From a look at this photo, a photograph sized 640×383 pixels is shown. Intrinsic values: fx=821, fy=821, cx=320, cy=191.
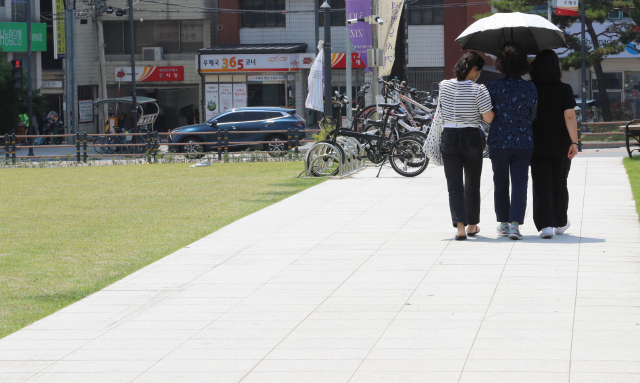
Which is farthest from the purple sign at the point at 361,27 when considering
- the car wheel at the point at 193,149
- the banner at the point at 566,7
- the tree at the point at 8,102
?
the tree at the point at 8,102

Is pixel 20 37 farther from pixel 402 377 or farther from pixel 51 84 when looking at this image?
pixel 402 377

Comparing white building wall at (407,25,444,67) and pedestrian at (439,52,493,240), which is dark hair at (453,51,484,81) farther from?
white building wall at (407,25,444,67)

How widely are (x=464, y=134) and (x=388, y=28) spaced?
40.6ft

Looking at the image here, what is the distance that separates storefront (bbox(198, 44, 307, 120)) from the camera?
1674 inches

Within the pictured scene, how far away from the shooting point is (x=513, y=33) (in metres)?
9.20

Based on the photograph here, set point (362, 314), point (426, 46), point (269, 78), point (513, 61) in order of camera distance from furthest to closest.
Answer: point (426, 46) → point (269, 78) → point (513, 61) → point (362, 314)

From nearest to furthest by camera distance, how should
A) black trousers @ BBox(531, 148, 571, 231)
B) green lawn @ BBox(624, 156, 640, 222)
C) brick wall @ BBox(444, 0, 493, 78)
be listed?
black trousers @ BBox(531, 148, 571, 231) < green lawn @ BBox(624, 156, 640, 222) < brick wall @ BBox(444, 0, 493, 78)

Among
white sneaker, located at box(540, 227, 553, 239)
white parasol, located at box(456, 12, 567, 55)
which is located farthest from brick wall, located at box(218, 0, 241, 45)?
white sneaker, located at box(540, 227, 553, 239)

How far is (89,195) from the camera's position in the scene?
1498cm

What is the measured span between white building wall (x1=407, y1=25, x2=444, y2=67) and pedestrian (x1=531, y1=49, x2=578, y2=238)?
1437 inches

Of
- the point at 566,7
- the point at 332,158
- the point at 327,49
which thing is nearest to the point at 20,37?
the point at 327,49

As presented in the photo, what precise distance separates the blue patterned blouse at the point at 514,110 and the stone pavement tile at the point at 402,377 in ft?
13.5

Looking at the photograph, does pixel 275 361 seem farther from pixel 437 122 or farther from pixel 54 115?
pixel 54 115

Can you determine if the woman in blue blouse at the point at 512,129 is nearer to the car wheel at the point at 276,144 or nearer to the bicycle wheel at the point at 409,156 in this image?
the bicycle wheel at the point at 409,156
